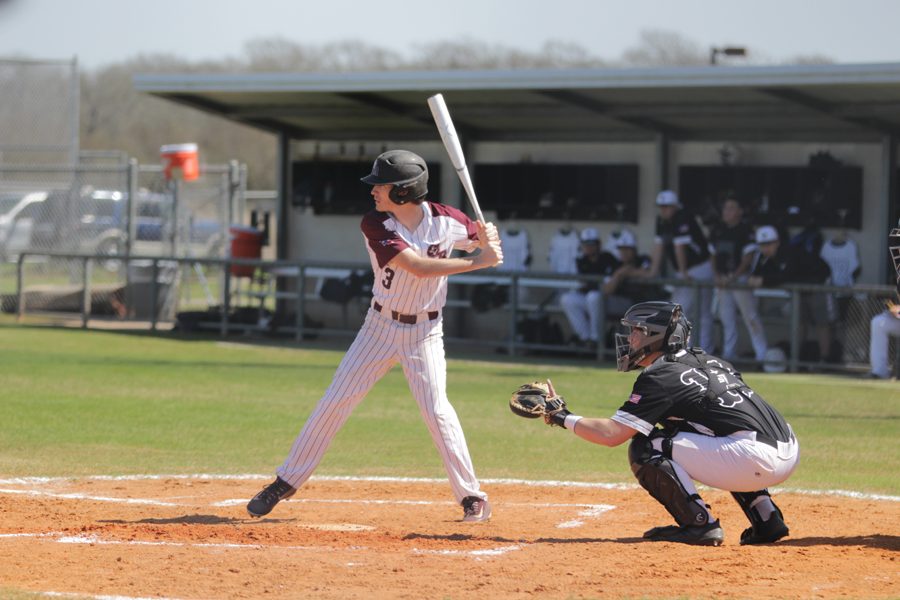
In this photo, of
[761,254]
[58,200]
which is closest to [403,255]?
[761,254]

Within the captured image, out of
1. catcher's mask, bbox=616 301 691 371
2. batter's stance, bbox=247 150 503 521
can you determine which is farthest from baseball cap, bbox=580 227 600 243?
catcher's mask, bbox=616 301 691 371

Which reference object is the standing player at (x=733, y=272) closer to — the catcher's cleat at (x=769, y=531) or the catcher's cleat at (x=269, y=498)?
the catcher's cleat at (x=769, y=531)

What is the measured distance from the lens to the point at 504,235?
59.6 ft

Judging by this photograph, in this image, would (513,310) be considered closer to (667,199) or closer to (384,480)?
(667,199)

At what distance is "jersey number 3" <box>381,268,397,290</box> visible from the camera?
6.16 m

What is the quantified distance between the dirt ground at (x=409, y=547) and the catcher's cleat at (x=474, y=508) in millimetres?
47

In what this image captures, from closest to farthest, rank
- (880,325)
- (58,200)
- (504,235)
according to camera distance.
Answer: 1. (880,325)
2. (504,235)
3. (58,200)

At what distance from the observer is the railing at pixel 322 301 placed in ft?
46.5

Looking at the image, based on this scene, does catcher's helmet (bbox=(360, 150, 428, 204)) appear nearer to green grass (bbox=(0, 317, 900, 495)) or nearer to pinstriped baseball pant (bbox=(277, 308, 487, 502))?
pinstriped baseball pant (bbox=(277, 308, 487, 502))

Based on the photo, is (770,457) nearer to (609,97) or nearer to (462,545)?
(462,545)

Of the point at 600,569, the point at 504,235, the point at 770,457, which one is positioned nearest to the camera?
the point at 600,569

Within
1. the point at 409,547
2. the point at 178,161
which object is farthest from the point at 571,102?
the point at 409,547

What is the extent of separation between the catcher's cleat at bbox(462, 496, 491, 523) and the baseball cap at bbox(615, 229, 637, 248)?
32.3 feet

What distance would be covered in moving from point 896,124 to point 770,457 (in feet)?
36.8
